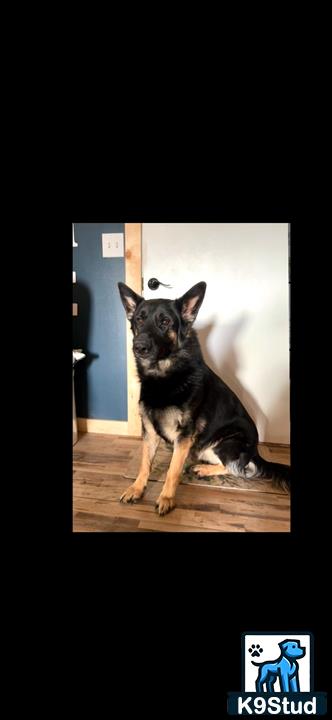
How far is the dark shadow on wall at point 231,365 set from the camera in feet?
6.44

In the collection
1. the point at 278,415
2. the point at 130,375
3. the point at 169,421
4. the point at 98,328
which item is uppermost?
the point at 98,328

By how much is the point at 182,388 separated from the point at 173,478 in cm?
45

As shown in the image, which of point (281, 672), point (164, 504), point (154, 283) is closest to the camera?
point (281, 672)

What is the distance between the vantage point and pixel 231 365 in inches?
79.3

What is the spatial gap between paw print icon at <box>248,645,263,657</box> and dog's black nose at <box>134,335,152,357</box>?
108 centimetres

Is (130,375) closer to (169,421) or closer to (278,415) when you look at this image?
(169,421)

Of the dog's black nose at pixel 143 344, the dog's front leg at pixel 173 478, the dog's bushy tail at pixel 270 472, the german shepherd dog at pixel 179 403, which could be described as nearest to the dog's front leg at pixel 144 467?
the german shepherd dog at pixel 179 403

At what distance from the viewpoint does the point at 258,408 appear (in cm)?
202

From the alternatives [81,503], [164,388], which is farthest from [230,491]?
[81,503]

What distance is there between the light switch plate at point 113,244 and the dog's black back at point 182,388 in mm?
688

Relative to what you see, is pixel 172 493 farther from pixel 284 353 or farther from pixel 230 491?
pixel 284 353

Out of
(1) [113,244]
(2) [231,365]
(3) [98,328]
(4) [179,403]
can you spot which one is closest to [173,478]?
(4) [179,403]

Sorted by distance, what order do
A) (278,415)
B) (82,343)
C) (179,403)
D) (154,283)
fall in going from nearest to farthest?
(179,403)
(154,283)
(278,415)
(82,343)

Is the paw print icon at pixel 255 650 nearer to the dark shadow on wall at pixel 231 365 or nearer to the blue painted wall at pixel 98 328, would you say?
the dark shadow on wall at pixel 231 365
